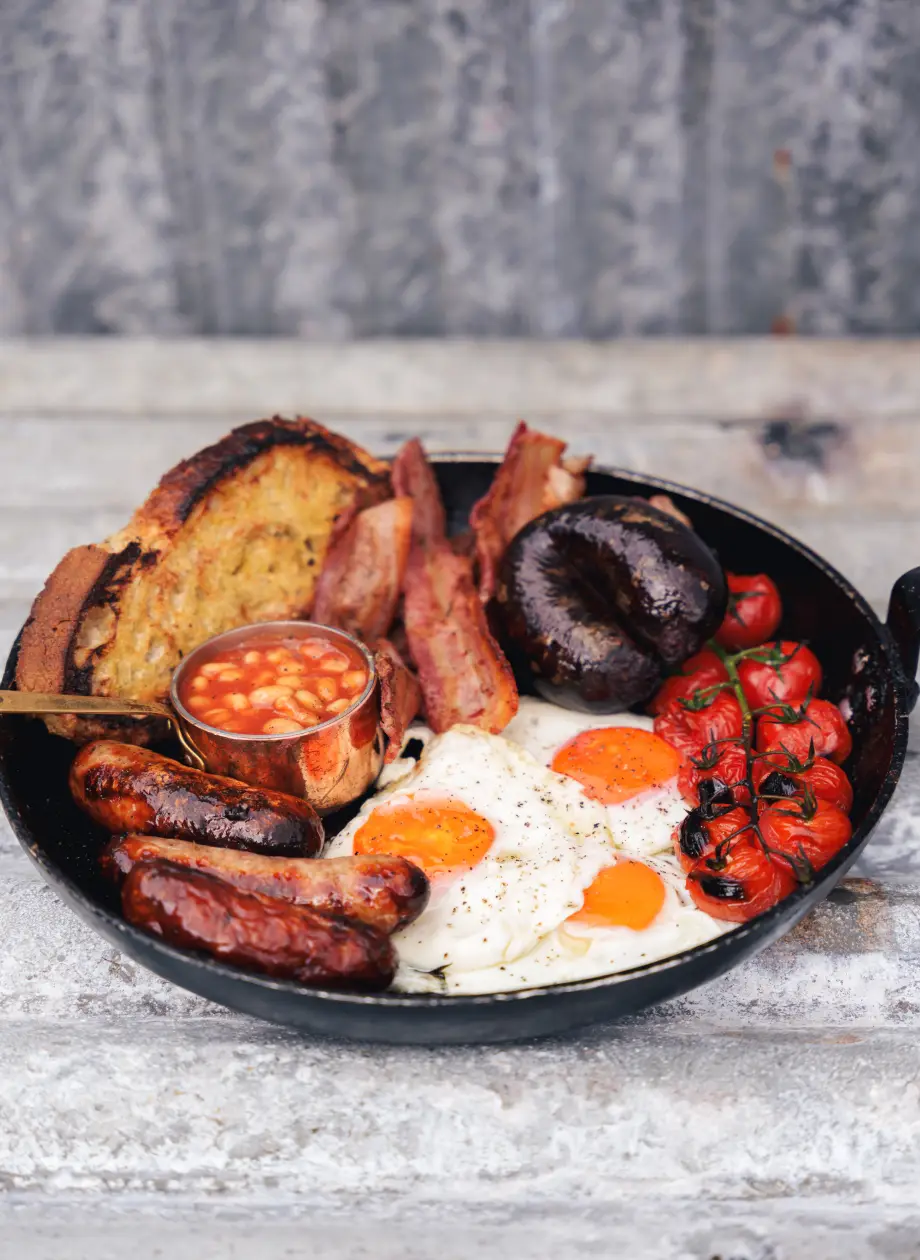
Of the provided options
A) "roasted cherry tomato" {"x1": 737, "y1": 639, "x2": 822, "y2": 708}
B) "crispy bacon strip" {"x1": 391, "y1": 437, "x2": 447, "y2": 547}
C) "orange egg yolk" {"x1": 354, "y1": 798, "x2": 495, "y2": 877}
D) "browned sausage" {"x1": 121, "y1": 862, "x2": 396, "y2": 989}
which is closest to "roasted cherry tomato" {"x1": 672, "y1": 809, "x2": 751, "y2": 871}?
"orange egg yolk" {"x1": 354, "y1": 798, "x2": 495, "y2": 877}

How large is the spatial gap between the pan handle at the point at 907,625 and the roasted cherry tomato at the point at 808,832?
0.38 m

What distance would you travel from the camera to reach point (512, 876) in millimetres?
2371

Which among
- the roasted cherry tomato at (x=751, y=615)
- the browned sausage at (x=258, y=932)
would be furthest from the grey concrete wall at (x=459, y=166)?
the browned sausage at (x=258, y=932)

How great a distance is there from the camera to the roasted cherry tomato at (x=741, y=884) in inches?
88.8

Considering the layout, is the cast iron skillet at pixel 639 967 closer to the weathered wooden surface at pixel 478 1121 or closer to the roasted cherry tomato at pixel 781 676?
the roasted cherry tomato at pixel 781 676

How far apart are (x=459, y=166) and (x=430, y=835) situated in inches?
133

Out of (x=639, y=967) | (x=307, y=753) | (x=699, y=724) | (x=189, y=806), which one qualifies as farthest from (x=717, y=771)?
(x=189, y=806)

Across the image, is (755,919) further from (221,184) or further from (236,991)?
(221,184)

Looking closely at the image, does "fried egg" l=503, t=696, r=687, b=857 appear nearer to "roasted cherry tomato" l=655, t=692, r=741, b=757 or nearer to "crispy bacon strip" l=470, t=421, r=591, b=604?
"roasted cherry tomato" l=655, t=692, r=741, b=757

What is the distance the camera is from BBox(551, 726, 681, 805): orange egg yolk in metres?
2.64

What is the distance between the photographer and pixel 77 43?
15.1 ft

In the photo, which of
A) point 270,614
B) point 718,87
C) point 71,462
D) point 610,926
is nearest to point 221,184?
point 71,462

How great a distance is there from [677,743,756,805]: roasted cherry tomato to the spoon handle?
116 cm

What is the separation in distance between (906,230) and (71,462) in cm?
354
